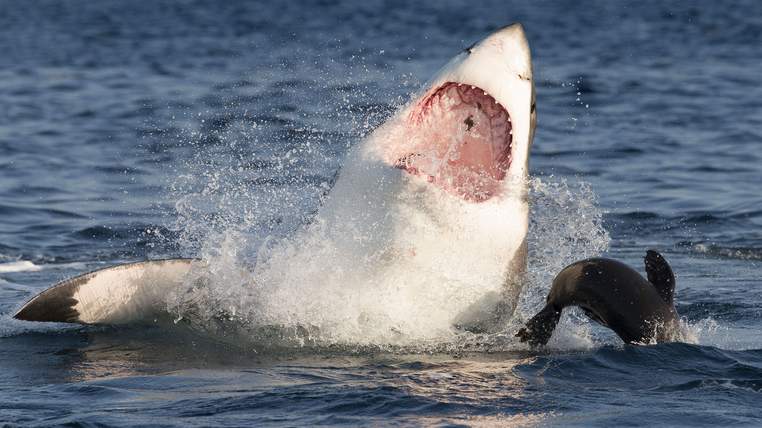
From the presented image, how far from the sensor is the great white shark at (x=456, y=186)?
21.7 feet

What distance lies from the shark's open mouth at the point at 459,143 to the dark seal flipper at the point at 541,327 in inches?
32.1

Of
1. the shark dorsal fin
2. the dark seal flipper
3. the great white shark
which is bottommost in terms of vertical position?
the dark seal flipper

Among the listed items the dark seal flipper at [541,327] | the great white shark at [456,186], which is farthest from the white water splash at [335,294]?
the dark seal flipper at [541,327]

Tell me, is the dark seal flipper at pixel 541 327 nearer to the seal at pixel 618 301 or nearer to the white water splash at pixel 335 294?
the seal at pixel 618 301

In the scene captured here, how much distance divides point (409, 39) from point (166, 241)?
2334cm

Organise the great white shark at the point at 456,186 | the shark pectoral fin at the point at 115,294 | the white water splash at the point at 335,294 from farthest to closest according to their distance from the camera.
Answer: the shark pectoral fin at the point at 115,294 < the white water splash at the point at 335,294 < the great white shark at the point at 456,186

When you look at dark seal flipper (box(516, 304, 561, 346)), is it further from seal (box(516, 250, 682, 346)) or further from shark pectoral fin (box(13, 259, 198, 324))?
shark pectoral fin (box(13, 259, 198, 324))

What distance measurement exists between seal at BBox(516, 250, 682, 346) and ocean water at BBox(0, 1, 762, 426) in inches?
6.0

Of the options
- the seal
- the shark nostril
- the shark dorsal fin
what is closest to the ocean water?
the seal

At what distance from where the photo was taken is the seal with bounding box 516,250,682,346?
23.2ft

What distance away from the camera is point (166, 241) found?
11.7 meters

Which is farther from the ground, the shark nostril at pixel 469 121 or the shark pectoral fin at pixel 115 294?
the shark nostril at pixel 469 121

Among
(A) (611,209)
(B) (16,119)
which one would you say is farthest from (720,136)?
(B) (16,119)

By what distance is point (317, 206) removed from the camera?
732 centimetres
